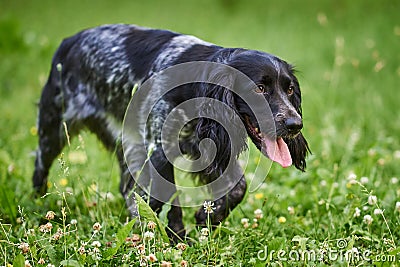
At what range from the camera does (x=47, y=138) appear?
15.5 ft

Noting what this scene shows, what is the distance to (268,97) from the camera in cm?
339

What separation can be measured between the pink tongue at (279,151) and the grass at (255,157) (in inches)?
16.5

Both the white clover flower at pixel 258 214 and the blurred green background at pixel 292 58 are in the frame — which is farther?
the blurred green background at pixel 292 58

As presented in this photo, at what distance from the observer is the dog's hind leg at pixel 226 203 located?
3.79 meters

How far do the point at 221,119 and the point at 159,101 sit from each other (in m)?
0.50

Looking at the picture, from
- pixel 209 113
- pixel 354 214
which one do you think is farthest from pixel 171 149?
pixel 354 214

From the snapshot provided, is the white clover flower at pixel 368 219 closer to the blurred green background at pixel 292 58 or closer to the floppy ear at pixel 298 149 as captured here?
the floppy ear at pixel 298 149

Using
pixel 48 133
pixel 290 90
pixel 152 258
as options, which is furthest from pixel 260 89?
pixel 48 133

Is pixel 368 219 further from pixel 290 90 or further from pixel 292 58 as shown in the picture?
pixel 292 58

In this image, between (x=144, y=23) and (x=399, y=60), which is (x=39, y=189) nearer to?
(x=399, y=60)

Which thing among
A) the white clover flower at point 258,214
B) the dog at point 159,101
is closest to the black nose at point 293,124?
the dog at point 159,101

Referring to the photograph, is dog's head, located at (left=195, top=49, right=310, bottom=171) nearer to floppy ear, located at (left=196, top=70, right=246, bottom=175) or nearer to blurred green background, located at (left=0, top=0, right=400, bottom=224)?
floppy ear, located at (left=196, top=70, right=246, bottom=175)

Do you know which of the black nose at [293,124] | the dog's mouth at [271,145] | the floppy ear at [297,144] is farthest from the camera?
the floppy ear at [297,144]

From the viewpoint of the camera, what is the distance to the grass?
10.1 feet
